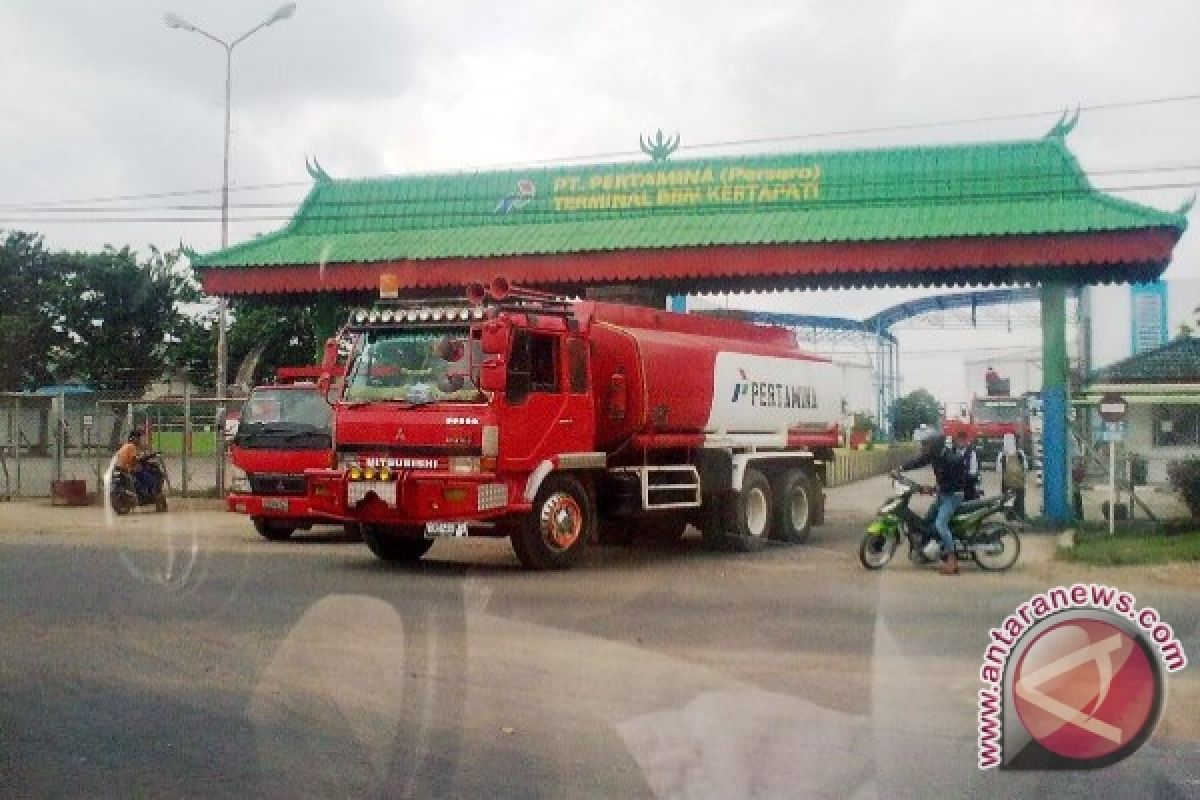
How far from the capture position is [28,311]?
4622 cm

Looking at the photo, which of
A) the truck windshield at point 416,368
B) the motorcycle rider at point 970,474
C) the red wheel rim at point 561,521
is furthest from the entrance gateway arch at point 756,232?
the truck windshield at point 416,368

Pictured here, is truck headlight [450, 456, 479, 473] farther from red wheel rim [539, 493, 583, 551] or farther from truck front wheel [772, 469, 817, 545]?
truck front wheel [772, 469, 817, 545]

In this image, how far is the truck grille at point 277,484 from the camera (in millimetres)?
16125

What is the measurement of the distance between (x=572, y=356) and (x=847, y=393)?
793 centimetres

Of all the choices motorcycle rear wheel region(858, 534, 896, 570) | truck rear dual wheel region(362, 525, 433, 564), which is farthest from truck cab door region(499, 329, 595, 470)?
motorcycle rear wheel region(858, 534, 896, 570)

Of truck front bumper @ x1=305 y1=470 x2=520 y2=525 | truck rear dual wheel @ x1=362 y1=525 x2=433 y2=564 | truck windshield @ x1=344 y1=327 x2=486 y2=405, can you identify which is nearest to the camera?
truck front bumper @ x1=305 y1=470 x2=520 y2=525

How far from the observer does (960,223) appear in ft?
58.5

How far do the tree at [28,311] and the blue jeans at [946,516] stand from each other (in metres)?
38.6

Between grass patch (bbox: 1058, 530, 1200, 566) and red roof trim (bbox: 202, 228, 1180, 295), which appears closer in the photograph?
grass patch (bbox: 1058, 530, 1200, 566)

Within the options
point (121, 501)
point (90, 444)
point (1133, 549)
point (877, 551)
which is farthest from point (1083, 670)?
point (90, 444)

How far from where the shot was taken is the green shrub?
16147mm

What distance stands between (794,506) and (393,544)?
5.93 m

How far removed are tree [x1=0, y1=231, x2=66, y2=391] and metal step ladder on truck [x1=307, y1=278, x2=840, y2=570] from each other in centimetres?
3503

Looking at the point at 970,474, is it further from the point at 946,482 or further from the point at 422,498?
the point at 422,498
